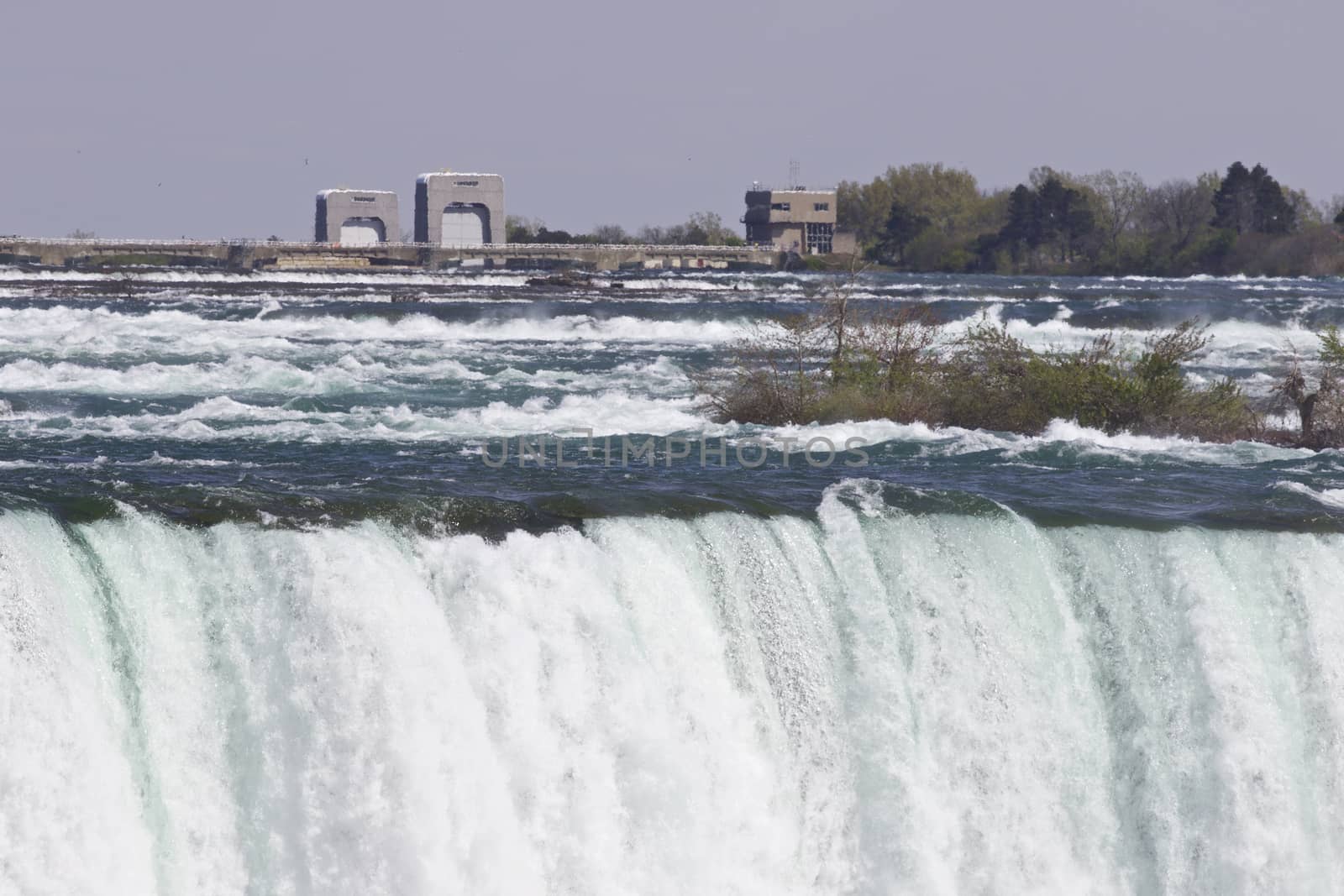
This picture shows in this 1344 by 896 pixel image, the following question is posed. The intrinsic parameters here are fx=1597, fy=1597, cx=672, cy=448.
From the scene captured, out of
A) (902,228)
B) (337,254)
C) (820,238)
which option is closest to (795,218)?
(820,238)

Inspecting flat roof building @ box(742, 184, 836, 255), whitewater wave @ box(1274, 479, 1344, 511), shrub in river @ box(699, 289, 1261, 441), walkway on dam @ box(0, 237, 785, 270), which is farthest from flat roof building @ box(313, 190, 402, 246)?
whitewater wave @ box(1274, 479, 1344, 511)

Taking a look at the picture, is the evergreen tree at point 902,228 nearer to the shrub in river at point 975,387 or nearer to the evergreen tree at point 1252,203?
the evergreen tree at point 1252,203

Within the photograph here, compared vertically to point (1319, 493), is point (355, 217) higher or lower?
higher

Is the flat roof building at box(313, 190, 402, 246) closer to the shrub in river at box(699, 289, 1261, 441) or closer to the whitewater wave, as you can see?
the shrub in river at box(699, 289, 1261, 441)

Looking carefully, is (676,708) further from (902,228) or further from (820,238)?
(820,238)

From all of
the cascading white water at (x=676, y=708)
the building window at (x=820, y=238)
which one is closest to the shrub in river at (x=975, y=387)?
the cascading white water at (x=676, y=708)

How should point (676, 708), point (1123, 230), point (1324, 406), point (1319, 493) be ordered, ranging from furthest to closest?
point (1123, 230) → point (1324, 406) → point (1319, 493) → point (676, 708)
